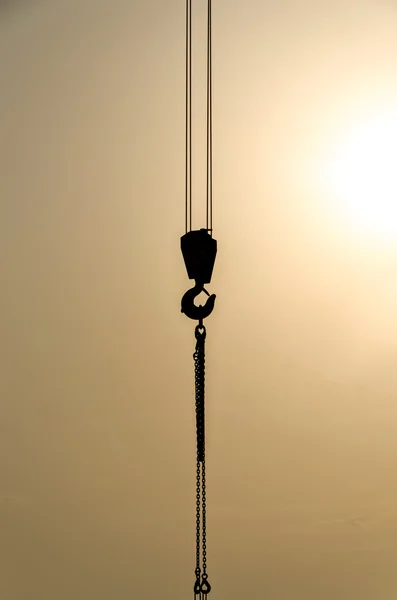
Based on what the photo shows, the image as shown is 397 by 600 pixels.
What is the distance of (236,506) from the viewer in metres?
2.41

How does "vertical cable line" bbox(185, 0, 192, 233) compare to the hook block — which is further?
"vertical cable line" bbox(185, 0, 192, 233)

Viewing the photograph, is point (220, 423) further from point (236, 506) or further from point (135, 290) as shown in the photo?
point (135, 290)

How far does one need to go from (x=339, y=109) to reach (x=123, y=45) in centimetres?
88

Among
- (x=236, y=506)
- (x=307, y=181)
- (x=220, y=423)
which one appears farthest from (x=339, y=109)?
(x=236, y=506)

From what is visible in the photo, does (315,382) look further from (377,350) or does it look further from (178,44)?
(178,44)

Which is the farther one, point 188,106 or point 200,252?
point 188,106

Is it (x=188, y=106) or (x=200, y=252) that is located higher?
(x=188, y=106)

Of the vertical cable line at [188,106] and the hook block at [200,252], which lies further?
the vertical cable line at [188,106]

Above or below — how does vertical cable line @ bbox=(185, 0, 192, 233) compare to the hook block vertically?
above

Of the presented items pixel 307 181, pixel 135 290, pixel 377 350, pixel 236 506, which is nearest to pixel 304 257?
pixel 307 181

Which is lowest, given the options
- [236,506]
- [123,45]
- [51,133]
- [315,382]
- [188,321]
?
[236,506]

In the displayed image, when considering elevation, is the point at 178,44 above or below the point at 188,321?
above

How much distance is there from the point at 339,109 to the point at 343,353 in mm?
939

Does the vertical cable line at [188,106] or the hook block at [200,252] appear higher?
the vertical cable line at [188,106]
